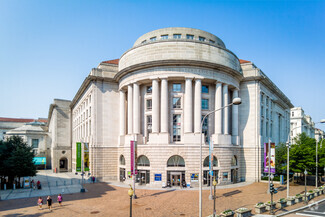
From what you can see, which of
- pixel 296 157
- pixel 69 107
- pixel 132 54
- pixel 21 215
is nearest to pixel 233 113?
pixel 296 157

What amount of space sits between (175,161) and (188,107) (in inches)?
332

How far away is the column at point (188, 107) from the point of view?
35.5m

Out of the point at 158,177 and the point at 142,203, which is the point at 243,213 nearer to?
the point at 142,203

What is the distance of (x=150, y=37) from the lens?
43.9 m

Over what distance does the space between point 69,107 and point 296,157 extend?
59875mm

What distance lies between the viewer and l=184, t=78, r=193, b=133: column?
35.5 m

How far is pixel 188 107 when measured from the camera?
117 feet

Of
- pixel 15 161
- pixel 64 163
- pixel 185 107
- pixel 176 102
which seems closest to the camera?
pixel 15 161

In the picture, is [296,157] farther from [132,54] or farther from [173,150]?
[132,54]

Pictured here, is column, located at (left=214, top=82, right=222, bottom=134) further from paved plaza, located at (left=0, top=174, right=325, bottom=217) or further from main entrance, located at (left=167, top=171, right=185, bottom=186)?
paved plaza, located at (left=0, top=174, right=325, bottom=217)

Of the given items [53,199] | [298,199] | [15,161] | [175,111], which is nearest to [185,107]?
[175,111]

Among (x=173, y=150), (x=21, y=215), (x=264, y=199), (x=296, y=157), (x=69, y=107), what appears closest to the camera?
(x=21, y=215)

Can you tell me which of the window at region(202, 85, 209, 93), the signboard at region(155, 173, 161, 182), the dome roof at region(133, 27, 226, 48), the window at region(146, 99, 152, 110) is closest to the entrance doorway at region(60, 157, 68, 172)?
the window at region(146, 99, 152, 110)

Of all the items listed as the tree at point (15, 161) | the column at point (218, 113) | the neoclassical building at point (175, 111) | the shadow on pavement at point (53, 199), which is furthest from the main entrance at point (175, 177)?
the tree at point (15, 161)
